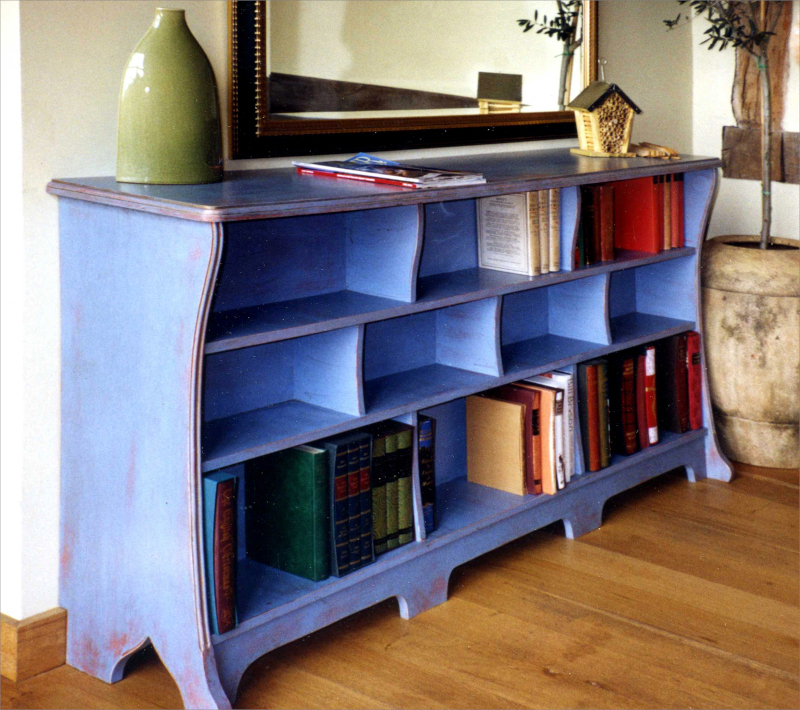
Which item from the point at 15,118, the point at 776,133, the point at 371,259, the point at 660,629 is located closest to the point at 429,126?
the point at 371,259

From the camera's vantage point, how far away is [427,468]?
2.62 m

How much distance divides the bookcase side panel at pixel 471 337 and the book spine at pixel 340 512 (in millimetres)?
596

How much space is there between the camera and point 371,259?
2523mm

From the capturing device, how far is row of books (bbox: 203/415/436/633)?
2.15 m

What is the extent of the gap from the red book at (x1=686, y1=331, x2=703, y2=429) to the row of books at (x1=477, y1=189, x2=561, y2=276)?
0.75m

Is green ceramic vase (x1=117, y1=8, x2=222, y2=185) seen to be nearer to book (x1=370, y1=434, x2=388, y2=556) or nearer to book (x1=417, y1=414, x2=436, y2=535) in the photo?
book (x1=370, y1=434, x2=388, y2=556)

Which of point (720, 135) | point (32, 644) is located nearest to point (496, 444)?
point (32, 644)

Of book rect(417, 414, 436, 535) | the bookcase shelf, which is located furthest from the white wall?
book rect(417, 414, 436, 535)

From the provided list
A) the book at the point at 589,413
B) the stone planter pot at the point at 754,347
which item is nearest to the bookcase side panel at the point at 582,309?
the book at the point at 589,413

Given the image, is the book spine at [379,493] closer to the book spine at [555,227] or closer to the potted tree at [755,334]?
the book spine at [555,227]

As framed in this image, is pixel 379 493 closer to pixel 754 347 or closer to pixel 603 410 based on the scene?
pixel 603 410

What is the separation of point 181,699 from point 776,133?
3181 millimetres

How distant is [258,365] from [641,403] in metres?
1.35

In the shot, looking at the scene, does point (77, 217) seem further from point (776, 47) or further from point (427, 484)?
point (776, 47)
